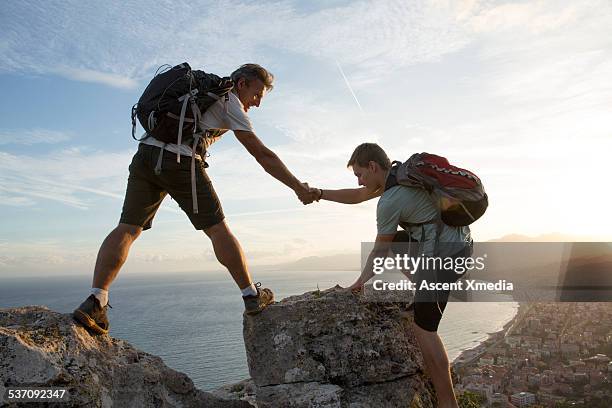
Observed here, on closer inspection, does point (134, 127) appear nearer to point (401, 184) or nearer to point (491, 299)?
point (401, 184)

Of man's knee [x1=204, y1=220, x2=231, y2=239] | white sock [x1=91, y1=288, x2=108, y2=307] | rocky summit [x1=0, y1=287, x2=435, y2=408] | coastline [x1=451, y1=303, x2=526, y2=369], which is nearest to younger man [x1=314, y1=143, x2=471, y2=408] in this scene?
rocky summit [x1=0, y1=287, x2=435, y2=408]

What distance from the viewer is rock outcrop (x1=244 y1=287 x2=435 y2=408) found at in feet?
15.8

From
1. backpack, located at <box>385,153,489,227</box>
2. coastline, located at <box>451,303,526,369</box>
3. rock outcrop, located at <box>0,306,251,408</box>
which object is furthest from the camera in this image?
coastline, located at <box>451,303,526,369</box>

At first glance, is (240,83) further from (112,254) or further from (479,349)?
(479,349)

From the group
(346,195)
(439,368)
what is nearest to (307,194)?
(346,195)

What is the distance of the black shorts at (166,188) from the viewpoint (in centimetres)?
460

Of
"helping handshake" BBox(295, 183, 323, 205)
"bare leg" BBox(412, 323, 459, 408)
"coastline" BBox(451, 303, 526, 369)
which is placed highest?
"helping handshake" BBox(295, 183, 323, 205)

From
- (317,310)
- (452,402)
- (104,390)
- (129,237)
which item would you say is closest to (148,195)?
(129,237)

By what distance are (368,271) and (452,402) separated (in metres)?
1.50

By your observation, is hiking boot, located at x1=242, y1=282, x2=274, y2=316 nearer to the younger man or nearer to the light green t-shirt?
the younger man

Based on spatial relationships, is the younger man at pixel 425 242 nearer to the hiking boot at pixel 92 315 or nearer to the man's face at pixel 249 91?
the man's face at pixel 249 91

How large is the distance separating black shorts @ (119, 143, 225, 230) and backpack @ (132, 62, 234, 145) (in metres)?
0.22

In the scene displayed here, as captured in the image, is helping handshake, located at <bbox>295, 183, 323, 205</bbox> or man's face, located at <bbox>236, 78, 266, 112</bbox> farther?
helping handshake, located at <bbox>295, 183, 323, 205</bbox>

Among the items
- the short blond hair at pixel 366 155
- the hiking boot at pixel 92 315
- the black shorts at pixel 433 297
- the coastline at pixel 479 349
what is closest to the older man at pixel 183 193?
the hiking boot at pixel 92 315
